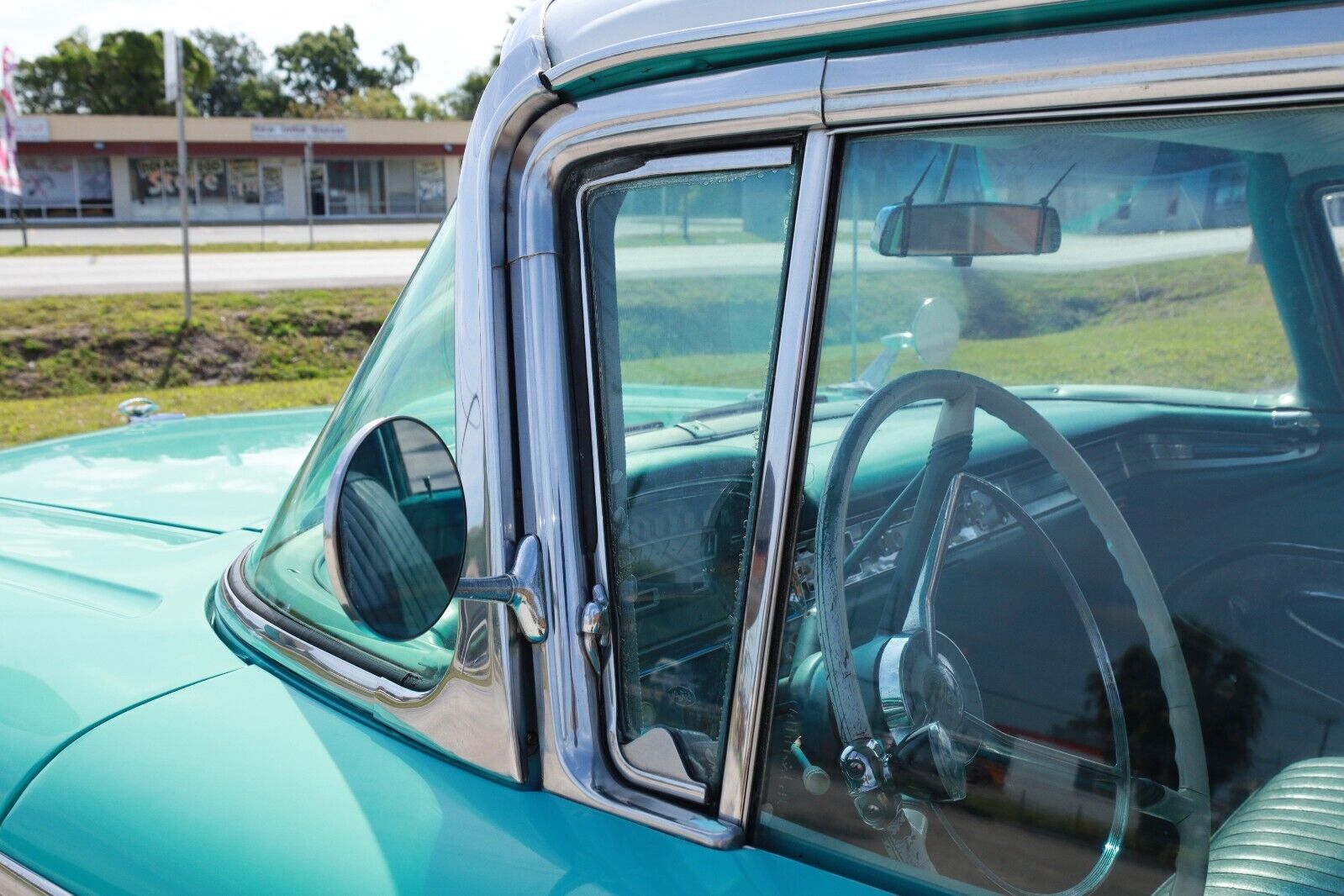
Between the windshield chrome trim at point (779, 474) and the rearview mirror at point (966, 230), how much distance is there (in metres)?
0.08

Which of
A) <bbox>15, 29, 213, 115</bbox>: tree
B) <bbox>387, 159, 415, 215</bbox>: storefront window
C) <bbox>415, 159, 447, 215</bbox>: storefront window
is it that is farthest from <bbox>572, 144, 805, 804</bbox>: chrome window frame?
<bbox>15, 29, 213, 115</bbox>: tree

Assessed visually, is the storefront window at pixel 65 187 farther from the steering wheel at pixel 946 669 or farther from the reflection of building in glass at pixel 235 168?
the steering wheel at pixel 946 669

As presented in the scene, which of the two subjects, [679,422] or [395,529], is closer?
[395,529]

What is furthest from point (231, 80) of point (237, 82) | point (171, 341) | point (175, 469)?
point (175, 469)

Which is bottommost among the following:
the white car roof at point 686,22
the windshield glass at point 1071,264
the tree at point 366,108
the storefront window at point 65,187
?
the windshield glass at point 1071,264

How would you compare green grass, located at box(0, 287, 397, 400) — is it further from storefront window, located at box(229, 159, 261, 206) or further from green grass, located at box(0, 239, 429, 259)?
storefront window, located at box(229, 159, 261, 206)

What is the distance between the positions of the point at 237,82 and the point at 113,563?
89.8 m

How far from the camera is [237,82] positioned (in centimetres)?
8281

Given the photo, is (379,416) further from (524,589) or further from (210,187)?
(210,187)

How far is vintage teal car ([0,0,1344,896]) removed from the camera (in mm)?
1010

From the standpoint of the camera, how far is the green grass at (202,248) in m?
22.8

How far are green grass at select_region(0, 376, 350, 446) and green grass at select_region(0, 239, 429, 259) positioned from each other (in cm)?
1206

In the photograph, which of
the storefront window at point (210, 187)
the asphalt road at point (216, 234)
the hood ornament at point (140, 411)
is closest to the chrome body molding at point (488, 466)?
the hood ornament at point (140, 411)

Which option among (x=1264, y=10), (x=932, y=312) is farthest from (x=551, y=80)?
(x=1264, y=10)
